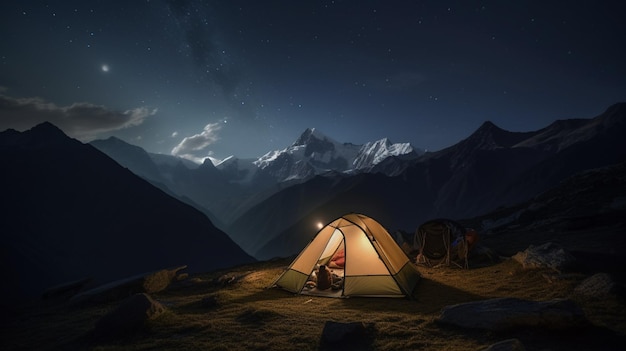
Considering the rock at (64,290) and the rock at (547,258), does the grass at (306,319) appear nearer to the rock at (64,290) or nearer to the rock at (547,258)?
the rock at (547,258)

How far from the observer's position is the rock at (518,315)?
776cm

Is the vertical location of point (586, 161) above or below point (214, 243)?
above

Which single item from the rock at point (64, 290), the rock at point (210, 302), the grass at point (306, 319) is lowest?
the grass at point (306, 319)

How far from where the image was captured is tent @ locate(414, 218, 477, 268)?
723 inches

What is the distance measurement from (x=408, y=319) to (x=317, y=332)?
107 inches

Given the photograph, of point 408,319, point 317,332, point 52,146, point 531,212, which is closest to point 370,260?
point 408,319

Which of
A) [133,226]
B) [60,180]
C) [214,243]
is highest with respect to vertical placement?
[60,180]

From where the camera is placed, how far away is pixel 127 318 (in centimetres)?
994

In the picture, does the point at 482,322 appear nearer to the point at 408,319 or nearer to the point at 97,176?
the point at 408,319

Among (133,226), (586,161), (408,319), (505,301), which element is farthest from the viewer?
(133,226)

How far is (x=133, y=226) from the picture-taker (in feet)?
568

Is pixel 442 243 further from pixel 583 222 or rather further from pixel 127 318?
pixel 127 318

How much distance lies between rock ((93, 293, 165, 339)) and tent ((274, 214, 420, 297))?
5.89 metres

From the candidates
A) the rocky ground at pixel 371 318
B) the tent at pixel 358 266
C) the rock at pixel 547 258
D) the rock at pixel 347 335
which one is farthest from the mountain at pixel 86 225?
the rock at pixel 547 258
